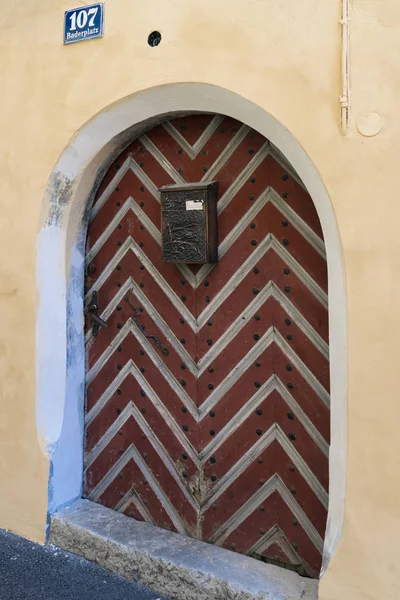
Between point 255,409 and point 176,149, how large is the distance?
1.28 metres

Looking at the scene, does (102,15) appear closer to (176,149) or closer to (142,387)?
(176,149)

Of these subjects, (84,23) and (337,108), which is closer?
(337,108)

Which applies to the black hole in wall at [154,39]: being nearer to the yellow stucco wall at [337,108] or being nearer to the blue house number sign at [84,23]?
the yellow stucco wall at [337,108]

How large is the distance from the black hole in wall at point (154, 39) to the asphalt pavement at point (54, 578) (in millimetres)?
2381

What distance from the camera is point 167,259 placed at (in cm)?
270

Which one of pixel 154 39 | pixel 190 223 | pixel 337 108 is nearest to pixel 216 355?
pixel 190 223

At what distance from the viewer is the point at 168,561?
8.22 ft

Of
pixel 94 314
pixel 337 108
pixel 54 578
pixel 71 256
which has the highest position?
pixel 337 108

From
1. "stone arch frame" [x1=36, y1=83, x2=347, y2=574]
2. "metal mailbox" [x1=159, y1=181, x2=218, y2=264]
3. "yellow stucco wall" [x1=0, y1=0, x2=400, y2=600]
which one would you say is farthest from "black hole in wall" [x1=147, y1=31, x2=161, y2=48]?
"metal mailbox" [x1=159, y1=181, x2=218, y2=264]

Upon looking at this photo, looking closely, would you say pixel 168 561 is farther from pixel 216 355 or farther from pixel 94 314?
pixel 94 314

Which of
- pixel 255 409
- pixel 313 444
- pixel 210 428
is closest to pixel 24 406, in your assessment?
pixel 210 428

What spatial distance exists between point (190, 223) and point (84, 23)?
1.06 meters

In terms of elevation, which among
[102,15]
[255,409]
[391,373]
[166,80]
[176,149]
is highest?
[102,15]

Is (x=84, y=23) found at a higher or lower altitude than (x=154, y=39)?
higher
